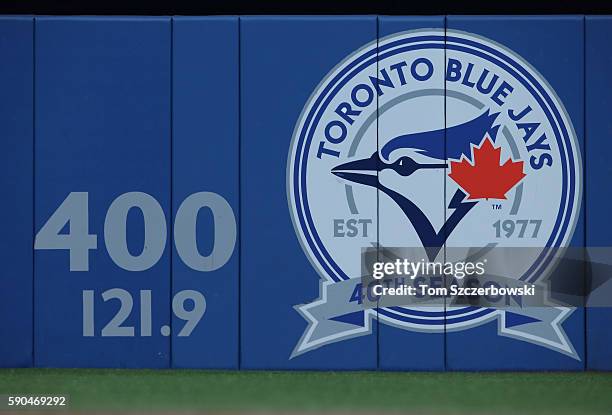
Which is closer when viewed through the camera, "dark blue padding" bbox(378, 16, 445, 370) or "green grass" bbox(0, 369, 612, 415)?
"green grass" bbox(0, 369, 612, 415)

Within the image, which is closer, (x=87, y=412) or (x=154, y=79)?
(x=87, y=412)

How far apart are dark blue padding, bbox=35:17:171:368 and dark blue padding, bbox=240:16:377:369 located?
1.97 ft

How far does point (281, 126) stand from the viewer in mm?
9289

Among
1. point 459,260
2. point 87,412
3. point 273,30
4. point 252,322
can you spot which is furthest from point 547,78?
point 87,412

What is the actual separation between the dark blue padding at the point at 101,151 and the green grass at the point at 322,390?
41cm

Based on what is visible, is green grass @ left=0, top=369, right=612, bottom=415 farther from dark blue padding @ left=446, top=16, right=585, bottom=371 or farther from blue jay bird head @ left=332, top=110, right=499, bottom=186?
blue jay bird head @ left=332, top=110, right=499, bottom=186

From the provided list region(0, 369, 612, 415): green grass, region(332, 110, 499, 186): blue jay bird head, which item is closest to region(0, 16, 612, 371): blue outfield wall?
region(332, 110, 499, 186): blue jay bird head

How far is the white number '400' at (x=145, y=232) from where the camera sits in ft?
30.5

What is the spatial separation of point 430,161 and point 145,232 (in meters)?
2.19

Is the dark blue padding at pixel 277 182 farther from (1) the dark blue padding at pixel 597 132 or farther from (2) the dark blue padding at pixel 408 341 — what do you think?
(1) the dark blue padding at pixel 597 132

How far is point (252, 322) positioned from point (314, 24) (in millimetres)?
2271

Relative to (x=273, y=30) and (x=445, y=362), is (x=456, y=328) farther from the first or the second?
(x=273, y=30)

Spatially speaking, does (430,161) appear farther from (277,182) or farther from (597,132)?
(597,132)

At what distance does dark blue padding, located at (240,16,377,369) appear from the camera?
366 inches
